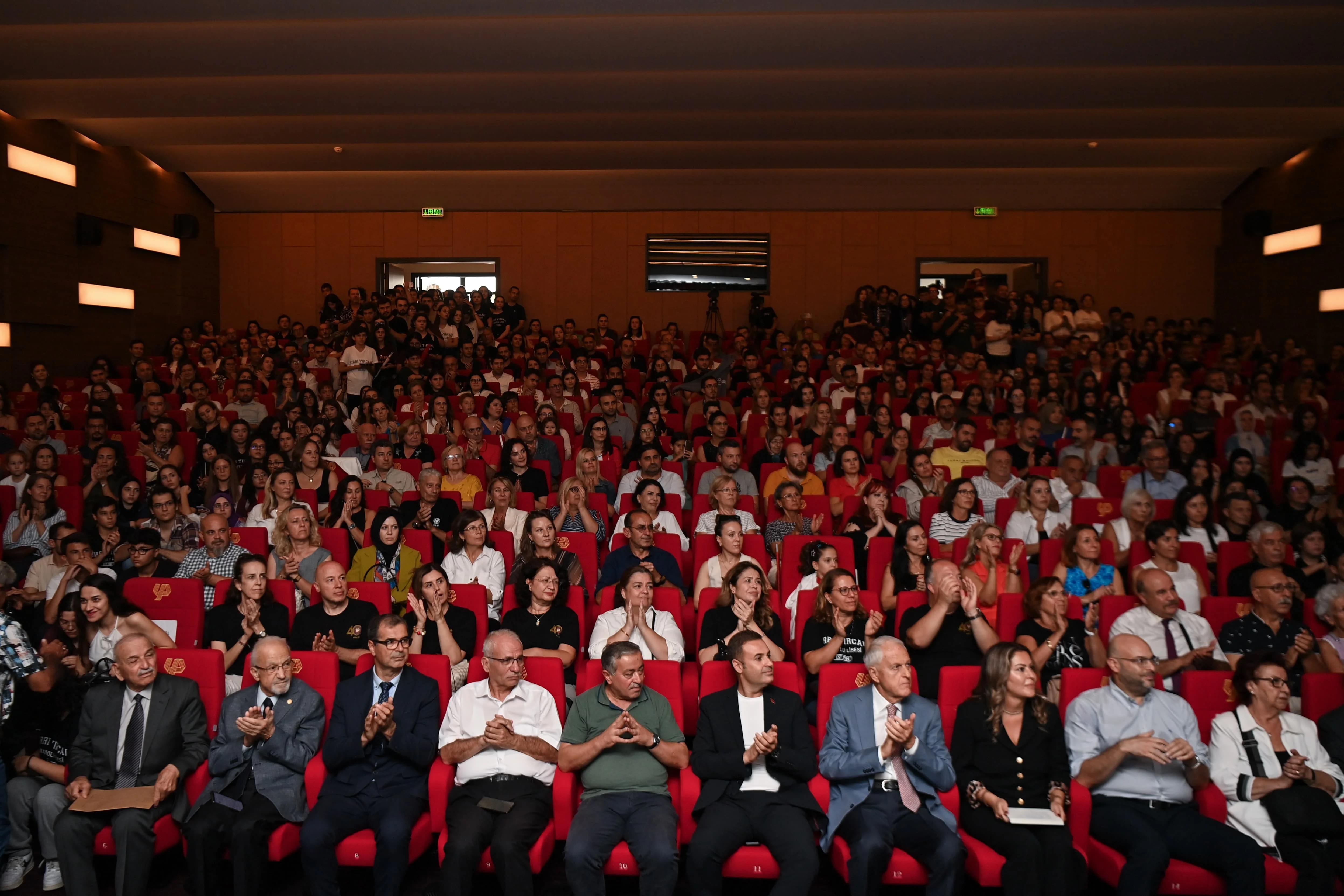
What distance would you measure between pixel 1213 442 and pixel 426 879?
6.11m

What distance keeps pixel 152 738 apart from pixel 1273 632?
3.98 metres

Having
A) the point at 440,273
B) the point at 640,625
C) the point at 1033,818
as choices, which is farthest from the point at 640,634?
the point at 440,273

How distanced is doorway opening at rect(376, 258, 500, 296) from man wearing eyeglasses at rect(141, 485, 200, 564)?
24.4ft

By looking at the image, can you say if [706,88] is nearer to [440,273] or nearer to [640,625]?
[640,625]

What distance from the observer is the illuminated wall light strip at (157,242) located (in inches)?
410

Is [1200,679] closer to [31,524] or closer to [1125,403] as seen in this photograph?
[1125,403]

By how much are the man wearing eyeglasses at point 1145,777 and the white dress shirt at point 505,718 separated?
5.45ft

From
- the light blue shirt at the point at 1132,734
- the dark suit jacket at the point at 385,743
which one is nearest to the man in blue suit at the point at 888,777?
the light blue shirt at the point at 1132,734

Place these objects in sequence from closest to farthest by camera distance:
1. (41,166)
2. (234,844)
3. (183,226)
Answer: (234,844) → (41,166) → (183,226)

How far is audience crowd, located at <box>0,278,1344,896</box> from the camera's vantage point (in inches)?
117

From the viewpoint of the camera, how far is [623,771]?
314 centimetres

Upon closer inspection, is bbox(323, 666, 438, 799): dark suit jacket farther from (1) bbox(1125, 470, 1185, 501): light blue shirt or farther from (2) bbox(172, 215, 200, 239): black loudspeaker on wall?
(2) bbox(172, 215, 200, 239): black loudspeaker on wall

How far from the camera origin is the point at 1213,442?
6.97 m

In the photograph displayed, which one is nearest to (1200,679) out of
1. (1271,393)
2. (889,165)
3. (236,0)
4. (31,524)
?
(1271,393)
